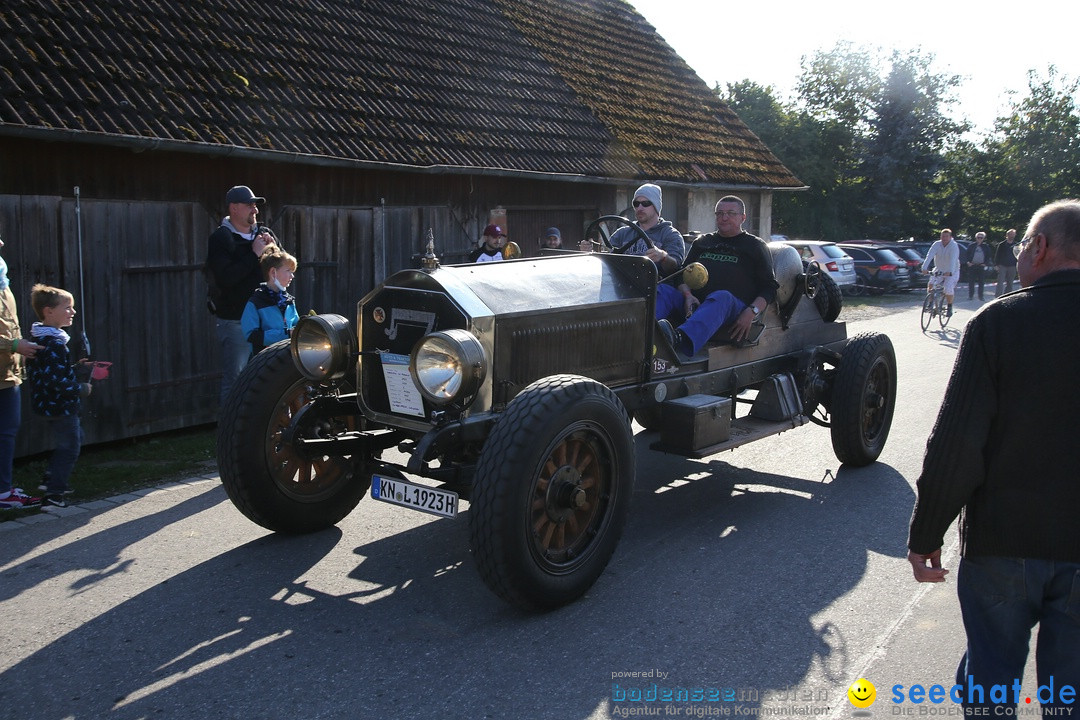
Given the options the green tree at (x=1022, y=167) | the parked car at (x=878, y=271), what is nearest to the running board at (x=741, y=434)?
the parked car at (x=878, y=271)

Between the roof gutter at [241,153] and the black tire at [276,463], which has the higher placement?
the roof gutter at [241,153]

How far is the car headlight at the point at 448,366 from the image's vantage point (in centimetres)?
456

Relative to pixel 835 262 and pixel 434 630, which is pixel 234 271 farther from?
pixel 835 262

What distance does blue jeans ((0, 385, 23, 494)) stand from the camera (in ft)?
19.7

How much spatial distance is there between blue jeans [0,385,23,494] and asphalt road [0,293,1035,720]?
490mm

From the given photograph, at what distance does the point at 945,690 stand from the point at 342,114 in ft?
27.0

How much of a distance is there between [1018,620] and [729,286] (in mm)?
4382

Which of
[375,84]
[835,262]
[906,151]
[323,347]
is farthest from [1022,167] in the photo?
[323,347]

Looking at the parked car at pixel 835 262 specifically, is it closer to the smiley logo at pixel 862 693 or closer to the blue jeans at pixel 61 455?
the blue jeans at pixel 61 455

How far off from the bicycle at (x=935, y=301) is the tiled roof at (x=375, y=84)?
3.34 metres

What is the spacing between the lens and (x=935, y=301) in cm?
1719

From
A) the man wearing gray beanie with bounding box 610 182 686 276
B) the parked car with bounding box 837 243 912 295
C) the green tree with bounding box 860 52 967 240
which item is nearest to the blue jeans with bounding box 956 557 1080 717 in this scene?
the man wearing gray beanie with bounding box 610 182 686 276

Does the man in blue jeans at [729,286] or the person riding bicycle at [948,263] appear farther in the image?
the person riding bicycle at [948,263]

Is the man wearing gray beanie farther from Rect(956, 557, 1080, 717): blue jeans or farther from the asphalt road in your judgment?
Rect(956, 557, 1080, 717): blue jeans
